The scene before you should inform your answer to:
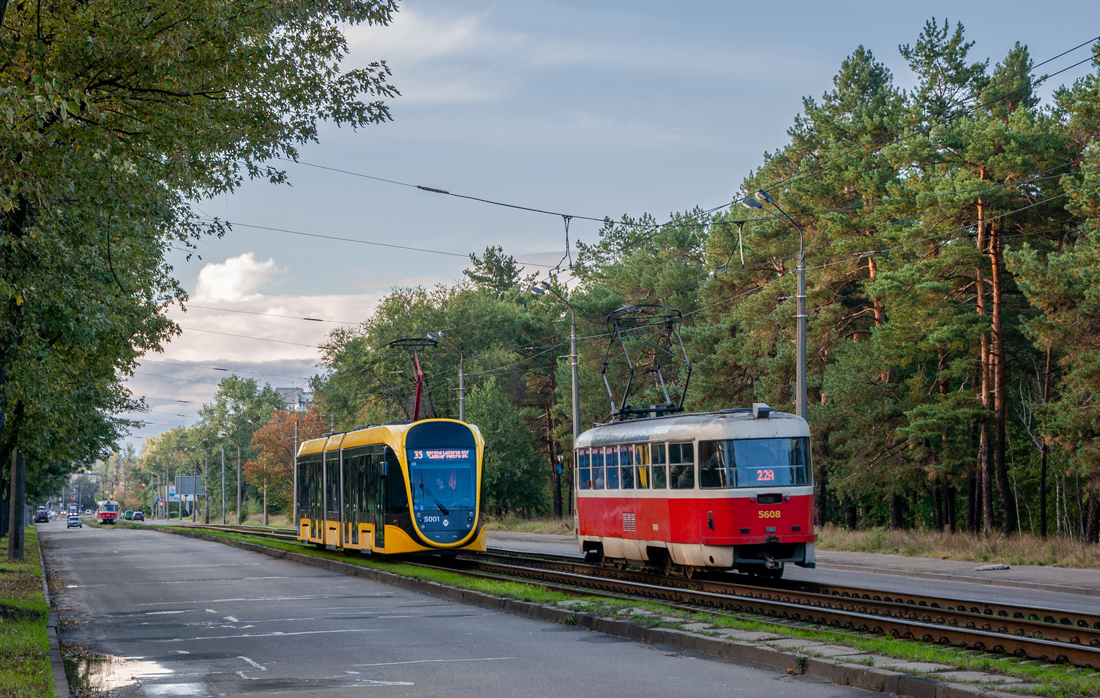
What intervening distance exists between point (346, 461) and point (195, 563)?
5.74m

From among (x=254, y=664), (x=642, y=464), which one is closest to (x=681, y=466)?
(x=642, y=464)

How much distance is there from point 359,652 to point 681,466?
955 cm

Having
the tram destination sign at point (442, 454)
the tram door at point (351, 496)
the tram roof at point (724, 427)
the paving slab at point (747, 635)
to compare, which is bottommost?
the paving slab at point (747, 635)

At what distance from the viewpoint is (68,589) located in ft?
79.2

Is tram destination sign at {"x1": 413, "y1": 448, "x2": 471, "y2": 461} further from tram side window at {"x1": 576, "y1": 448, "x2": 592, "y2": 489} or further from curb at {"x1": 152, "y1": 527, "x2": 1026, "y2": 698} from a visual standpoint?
curb at {"x1": 152, "y1": 527, "x2": 1026, "y2": 698}

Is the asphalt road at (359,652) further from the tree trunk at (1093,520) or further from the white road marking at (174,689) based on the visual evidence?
the tree trunk at (1093,520)

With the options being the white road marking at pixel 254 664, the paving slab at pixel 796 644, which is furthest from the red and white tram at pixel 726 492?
the white road marking at pixel 254 664

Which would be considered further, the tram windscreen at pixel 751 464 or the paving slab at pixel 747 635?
the tram windscreen at pixel 751 464

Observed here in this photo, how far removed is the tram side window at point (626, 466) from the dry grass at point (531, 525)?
24.8m

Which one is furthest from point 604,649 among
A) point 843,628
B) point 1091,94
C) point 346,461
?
point 1091,94

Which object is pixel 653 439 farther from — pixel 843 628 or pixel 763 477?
pixel 843 628

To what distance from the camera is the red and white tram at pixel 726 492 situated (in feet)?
64.0

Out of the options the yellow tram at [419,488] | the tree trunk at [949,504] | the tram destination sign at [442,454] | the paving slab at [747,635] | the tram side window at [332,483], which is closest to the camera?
the paving slab at [747,635]

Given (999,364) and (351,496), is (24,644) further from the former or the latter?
(999,364)
